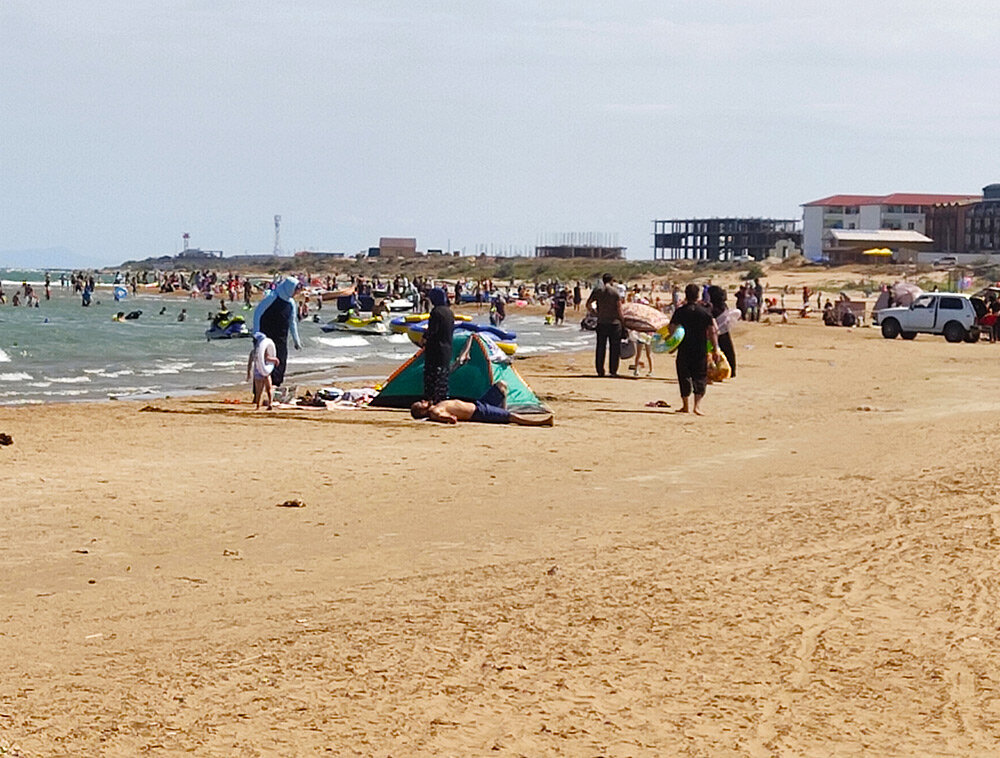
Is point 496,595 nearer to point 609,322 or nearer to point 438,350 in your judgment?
point 438,350

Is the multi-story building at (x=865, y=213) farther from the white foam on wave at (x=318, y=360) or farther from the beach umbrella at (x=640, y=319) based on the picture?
the beach umbrella at (x=640, y=319)

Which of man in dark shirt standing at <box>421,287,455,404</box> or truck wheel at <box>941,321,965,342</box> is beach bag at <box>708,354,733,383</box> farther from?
truck wheel at <box>941,321,965,342</box>

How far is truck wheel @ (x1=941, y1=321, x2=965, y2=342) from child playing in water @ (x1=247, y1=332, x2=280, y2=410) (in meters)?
23.5

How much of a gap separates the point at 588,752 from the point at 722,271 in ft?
301

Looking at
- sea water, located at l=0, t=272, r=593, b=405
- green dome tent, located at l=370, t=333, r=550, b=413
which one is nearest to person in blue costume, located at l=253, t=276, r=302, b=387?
green dome tent, located at l=370, t=333, r=550, b=413

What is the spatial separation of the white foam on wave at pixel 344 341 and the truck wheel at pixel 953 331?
15687 mm

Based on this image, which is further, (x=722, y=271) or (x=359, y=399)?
(x=722, y=271)

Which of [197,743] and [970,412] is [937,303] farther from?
[197,743]

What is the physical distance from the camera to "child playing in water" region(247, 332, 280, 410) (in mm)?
15555

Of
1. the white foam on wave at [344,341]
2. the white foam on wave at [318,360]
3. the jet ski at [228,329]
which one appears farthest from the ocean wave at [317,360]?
the jet ski at [228,329]

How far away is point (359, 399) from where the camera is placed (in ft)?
53.5

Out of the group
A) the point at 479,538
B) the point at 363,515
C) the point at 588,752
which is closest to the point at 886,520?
the point at 479,538

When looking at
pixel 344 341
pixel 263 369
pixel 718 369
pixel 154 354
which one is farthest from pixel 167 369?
pixel 263 369

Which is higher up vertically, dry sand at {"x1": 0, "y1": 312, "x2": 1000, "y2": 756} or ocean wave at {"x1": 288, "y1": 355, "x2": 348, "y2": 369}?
dry sand at {"x1": 0, "y1": 312, "x2": 1000, "y2": 756}
